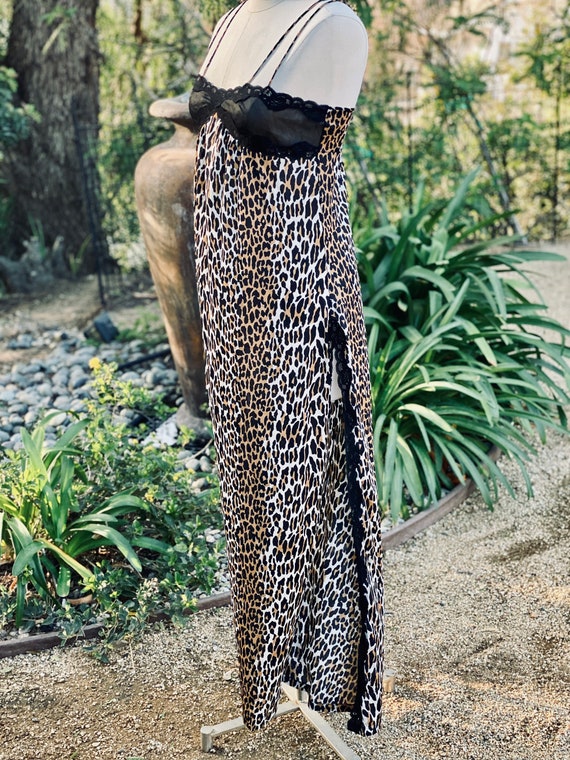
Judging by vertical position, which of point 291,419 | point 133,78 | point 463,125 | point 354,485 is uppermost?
point 133,78

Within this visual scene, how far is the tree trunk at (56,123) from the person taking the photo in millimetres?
7146

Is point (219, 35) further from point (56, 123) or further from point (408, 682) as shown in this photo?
point (56, 123)

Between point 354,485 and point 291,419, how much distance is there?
0.24 meters

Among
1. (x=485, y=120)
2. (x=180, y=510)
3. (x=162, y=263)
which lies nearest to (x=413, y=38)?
(x=485, y=120)

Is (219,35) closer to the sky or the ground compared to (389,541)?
closer to the sky

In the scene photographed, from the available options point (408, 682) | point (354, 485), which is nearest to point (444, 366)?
point (408, 682)

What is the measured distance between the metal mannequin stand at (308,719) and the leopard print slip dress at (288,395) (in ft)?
0.73

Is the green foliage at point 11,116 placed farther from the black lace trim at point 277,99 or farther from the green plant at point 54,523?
the black lace trim at point 277,99

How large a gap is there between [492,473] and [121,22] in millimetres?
6139

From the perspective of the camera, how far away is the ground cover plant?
284cm

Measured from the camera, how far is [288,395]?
70.7 inches

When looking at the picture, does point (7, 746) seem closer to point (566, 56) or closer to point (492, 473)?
point (492, 473)

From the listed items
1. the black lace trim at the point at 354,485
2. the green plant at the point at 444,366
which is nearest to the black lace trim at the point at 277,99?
the black lace trim at the point at 354,485

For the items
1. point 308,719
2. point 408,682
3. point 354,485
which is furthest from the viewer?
point 408,682
